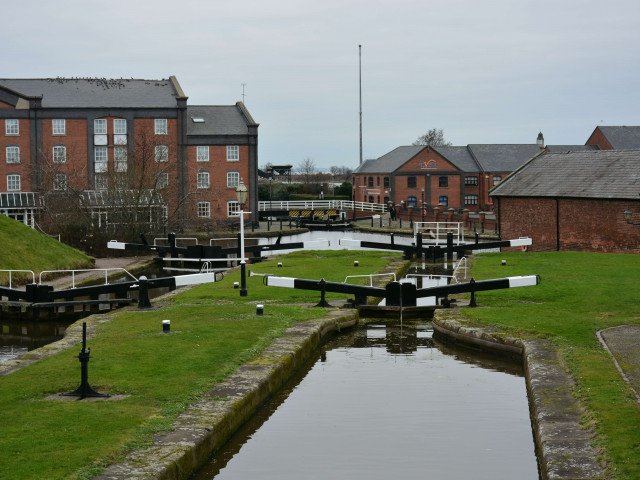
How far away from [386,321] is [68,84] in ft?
174

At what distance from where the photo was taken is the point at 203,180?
7119cm

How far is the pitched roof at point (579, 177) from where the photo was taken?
38031 mm

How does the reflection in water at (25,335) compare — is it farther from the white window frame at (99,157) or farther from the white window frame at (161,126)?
the white window frame at (161,126)

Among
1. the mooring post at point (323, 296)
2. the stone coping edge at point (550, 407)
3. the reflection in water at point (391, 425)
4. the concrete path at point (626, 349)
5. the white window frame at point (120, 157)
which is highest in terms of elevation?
the white window frame at point (120, 157)

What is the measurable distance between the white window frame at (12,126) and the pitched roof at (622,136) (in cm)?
5056

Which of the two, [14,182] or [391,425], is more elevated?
[14,182]

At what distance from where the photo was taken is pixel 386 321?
74.8 ft

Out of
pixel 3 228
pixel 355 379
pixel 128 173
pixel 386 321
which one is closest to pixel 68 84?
Result: pixel 128 173

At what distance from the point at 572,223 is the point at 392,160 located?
53669mm

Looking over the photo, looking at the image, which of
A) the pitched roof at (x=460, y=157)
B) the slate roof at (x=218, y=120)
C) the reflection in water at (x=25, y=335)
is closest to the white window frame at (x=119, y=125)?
the slate roof at (x=218, y=120)

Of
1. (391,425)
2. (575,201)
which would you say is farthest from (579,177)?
(391,425)

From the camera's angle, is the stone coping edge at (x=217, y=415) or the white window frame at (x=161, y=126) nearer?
the stone coping edge at (x=217, y=415)

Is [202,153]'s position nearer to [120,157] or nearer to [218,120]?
[218,120]

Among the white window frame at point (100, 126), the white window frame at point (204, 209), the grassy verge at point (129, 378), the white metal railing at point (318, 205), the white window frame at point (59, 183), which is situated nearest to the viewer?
the grassy verge at point (129, 378)
